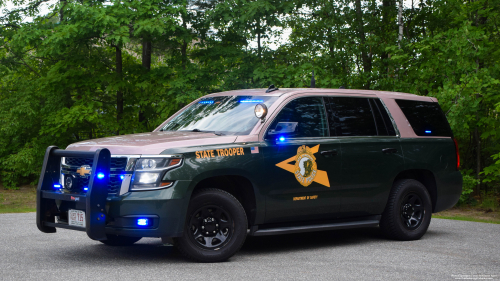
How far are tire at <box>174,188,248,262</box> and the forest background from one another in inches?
Result: 360

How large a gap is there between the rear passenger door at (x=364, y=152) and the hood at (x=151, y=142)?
1.65m

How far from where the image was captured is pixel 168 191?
227 inches

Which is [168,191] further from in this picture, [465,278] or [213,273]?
[465,278]

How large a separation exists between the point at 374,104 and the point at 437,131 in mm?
1245

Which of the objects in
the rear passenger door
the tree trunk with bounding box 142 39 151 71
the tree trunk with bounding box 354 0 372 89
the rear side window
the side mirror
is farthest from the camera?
the tree trunk with bounding box 142 39 151 71

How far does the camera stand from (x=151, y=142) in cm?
603

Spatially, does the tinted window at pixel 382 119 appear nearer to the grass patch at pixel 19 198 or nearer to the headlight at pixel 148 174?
the headlight at pixel 148 174

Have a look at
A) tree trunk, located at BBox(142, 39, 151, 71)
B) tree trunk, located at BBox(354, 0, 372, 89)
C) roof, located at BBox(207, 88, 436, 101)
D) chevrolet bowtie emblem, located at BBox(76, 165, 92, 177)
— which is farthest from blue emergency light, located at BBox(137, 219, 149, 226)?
tree trunk, located at BBox(142, 39, 151, 71)

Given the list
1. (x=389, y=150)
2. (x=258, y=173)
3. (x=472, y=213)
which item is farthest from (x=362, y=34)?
(x=258, y=173)

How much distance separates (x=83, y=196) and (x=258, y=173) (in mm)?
1891

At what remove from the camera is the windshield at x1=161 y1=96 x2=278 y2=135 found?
674 cm

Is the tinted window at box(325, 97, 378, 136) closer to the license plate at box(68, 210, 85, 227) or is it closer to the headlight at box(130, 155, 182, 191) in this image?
the headlight at box(130, 155, 182, 191)

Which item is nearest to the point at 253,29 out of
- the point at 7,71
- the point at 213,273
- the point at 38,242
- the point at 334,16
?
the point at 334,16

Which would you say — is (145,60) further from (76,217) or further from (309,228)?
(76,217)
